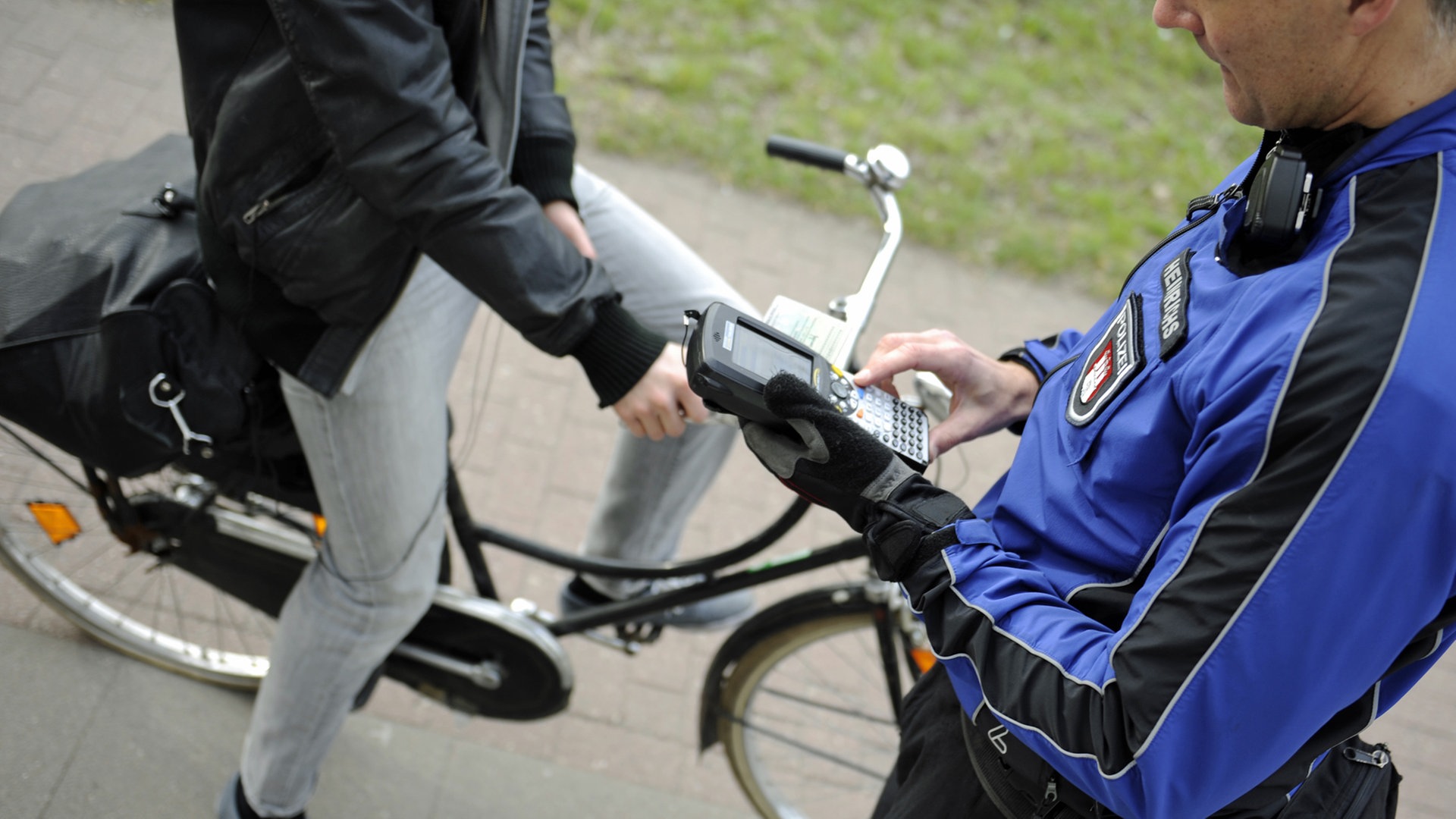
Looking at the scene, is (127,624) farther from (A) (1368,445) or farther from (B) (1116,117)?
(B) (1116,117)

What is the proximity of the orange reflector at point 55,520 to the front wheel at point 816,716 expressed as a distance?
1.44 metres

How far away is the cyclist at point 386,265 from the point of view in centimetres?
154

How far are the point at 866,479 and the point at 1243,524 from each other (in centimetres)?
47

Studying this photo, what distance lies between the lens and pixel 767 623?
2.24 meters

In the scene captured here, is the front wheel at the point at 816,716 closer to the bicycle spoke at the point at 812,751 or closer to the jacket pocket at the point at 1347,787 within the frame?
the bicycle spoke at the point at 812,751

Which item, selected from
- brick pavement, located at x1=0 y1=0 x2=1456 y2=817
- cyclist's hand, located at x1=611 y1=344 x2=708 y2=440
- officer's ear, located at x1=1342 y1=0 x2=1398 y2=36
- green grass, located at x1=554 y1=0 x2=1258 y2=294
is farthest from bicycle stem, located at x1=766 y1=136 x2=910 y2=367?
green grass, located at x1=554 y1=0 x2=1258 y2=294

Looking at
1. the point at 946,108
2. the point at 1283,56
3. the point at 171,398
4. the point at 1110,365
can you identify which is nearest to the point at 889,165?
the point at 1110,365

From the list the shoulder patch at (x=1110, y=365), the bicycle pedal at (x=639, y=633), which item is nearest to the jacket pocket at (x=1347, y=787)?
the shoulder patch at (x=1110, y=365)

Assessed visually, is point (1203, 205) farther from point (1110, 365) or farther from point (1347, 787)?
point (1347, 787)

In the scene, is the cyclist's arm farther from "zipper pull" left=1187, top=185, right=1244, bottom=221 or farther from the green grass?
the green grass

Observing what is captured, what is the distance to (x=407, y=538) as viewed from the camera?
2031 mm

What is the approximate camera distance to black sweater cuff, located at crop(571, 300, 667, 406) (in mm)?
1737

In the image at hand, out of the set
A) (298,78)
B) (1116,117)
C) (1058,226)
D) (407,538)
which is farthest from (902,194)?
(298,78)

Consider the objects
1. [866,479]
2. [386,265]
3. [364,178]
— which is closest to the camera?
[866,479]
